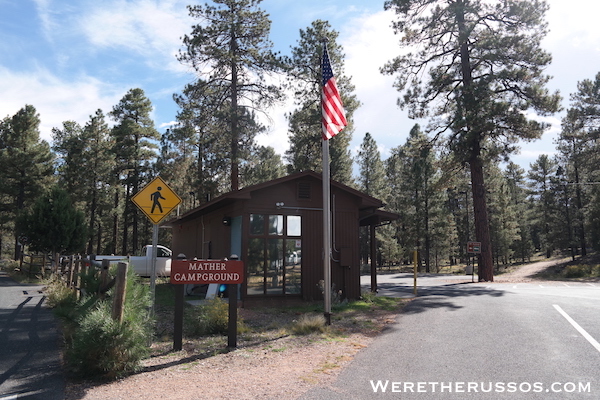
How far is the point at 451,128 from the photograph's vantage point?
22.3 metres

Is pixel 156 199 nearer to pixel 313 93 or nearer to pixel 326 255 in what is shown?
pixel 326 255

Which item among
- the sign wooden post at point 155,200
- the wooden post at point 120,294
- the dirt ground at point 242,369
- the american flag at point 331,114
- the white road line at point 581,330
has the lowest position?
the dirt ground at point 242,369

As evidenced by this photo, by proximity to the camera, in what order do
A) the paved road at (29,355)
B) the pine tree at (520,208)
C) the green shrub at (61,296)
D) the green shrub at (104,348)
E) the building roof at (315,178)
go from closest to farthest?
the paved road at (29,355)
the green shrub at (104,348)
the green shrub at (61,296)
the building roof at (315,178)
the pine tree at (520,208)

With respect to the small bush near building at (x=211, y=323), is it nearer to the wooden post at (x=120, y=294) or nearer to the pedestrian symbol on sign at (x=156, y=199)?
the pedestrian symbol on sign at (x=156, y=199)

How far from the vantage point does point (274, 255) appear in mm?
12711

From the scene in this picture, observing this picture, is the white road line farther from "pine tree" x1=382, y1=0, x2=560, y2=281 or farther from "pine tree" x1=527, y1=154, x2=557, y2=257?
"pine tree" x1=527, y1=154, x2=557, y2=257

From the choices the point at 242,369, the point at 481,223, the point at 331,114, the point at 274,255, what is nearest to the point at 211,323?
the point at 242,369

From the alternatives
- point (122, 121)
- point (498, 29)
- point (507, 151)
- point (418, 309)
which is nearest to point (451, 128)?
point (507, 151)

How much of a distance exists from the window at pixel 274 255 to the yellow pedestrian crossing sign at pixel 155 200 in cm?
472

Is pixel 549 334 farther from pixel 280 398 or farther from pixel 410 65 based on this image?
pixel 410 65

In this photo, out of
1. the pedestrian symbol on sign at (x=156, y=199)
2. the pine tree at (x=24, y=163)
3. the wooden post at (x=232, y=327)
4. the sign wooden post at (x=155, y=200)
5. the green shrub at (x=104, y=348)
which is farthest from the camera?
the pine tree at (x=24, y=163)

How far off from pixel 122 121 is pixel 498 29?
29.6 metres

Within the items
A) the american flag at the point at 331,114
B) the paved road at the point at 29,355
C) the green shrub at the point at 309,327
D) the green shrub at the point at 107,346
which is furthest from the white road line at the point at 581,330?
the paved road at the point at 29,355

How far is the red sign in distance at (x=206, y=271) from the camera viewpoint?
23.9ft
